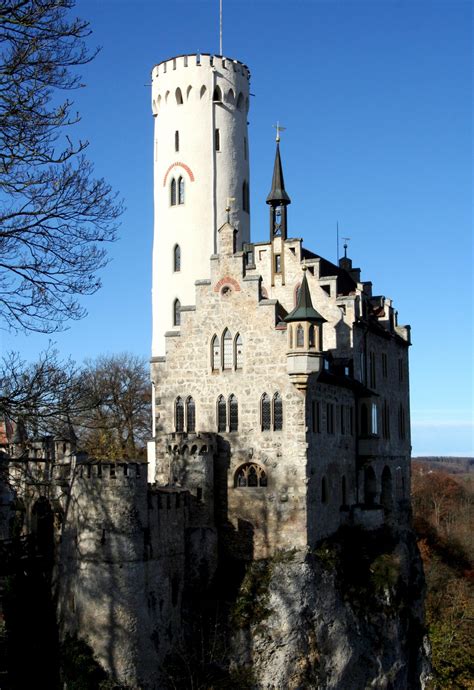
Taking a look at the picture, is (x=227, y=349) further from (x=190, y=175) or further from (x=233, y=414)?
(x=190, y=175)

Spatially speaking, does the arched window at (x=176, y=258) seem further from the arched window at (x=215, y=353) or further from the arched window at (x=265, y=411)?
the arched window at (x=265, y=411)

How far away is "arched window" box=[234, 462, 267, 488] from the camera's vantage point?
38.2 meters

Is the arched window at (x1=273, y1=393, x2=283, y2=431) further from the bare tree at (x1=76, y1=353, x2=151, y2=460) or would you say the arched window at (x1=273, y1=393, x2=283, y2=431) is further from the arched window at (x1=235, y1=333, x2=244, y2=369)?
the bare tree at (x1=76, y1=353, x2=151, y2=460)

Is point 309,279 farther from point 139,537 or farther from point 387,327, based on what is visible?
point 139,537

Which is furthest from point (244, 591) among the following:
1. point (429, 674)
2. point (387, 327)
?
point (387, 327)

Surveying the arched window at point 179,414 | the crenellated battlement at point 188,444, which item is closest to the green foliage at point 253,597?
the crenellated battlement at point 188,444

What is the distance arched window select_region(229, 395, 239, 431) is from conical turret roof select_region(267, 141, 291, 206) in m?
11.6

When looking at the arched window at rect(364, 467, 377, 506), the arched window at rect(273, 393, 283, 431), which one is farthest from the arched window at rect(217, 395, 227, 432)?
the arched window at rect(364, 467, 377, 506)

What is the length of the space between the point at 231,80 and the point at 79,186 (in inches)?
1320

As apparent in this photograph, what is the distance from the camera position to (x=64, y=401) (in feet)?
63.1

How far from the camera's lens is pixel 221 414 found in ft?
129

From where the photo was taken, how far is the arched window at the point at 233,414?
38938mm

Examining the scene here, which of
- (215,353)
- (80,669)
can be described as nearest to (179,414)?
(215,353)

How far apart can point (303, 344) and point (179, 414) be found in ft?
23.0
